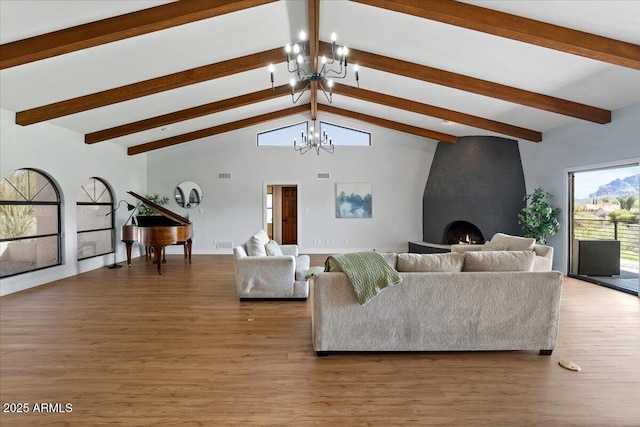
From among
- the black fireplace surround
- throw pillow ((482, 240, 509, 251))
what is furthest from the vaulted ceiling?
throw pillow ((482, 240, 509, 251))

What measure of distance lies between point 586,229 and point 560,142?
166cm

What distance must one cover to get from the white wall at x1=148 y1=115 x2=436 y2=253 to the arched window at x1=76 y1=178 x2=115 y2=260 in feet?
5.62

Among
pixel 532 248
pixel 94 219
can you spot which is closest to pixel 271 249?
pixel 532 248

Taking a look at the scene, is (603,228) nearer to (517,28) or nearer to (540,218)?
(540,218)

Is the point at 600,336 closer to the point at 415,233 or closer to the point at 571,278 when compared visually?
the point at 571,278

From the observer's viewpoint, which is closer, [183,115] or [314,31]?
[314,31]

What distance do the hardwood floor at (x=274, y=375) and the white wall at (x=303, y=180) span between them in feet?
16.7

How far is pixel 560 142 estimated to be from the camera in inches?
243

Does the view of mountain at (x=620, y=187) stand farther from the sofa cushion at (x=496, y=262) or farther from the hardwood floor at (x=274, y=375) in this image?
the sofa cushion at (x=496, y=262)

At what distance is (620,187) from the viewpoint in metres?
5.45

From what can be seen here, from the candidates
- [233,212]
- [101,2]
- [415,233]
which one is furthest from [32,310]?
[415,233]

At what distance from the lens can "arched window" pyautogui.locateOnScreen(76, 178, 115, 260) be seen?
22.1 feet

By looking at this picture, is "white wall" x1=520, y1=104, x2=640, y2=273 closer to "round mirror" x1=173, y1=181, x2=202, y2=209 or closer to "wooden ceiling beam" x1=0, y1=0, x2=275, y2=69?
"wooden ceiling beam" x1=0, y1=0, x2=275, y2=69

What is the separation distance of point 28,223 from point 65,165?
1.21 metres
